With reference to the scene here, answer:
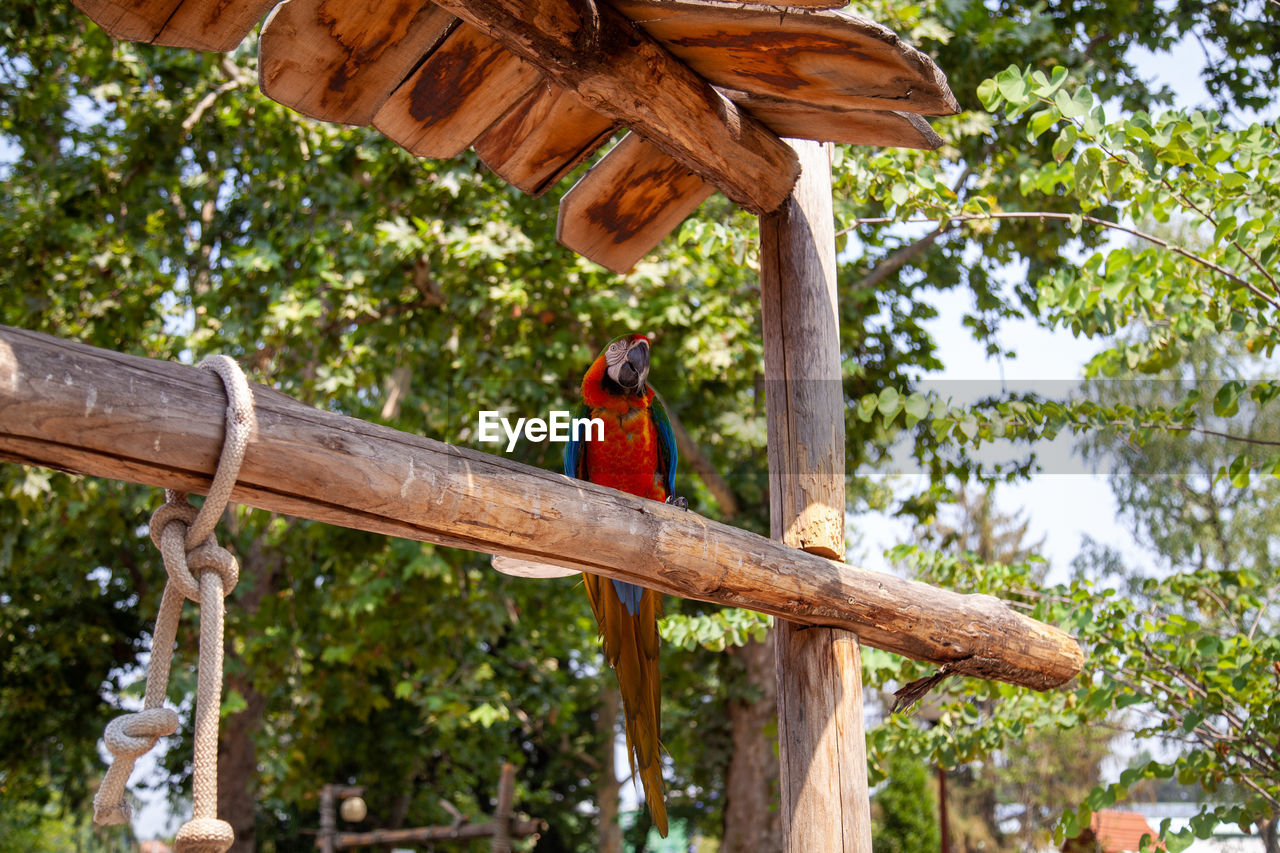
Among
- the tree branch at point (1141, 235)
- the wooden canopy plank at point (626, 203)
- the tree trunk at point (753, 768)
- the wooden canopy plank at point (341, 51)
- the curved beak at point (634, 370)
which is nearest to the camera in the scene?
the wooden canopy plank at point (341, 51)

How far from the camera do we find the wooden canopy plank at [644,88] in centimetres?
169

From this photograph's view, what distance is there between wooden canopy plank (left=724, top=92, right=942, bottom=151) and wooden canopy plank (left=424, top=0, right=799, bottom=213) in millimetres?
45

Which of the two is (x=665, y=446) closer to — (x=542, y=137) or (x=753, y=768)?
(x=542, y=137)

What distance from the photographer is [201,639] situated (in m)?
1.21

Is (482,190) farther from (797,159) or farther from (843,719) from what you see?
(843,719)

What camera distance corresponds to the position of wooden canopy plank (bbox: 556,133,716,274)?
2.35 m

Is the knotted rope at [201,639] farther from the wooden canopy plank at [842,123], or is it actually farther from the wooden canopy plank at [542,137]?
the wooden canopy plank at [842,123]

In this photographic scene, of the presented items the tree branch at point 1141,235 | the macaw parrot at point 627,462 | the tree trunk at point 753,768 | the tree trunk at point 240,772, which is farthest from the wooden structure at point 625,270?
the tree trunk at point 240,772

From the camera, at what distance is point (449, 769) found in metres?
11.4

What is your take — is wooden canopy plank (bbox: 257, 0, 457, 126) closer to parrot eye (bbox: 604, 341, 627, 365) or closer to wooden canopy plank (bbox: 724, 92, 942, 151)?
wooden canopy plank (bbox: 724, 92, 942, 151)

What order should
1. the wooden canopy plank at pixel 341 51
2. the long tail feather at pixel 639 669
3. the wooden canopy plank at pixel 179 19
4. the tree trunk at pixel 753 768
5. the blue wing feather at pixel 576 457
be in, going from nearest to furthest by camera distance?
the wooden canopy plank at pixel 179 19 < the wooden canopy plank at pixel 341 51 < the long tail feather at pixel 639 669 < the blue wing feather at pixel 576 457 < the tree trunk at pixel 753 768

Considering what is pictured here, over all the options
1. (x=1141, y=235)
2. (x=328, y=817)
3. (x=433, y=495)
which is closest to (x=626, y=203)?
(x=433, y=495)

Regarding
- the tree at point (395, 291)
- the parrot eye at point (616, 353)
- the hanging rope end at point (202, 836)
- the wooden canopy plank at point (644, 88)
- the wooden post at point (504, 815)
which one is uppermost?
the tree at point (395, 291)

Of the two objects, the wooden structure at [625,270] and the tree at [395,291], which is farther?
the tree at [395,291]
